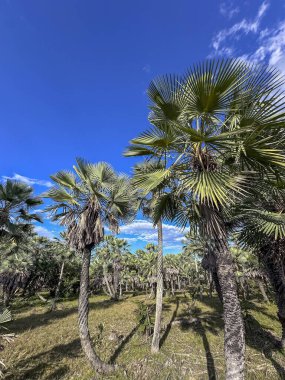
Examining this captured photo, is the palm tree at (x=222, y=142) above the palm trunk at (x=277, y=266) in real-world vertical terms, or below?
above

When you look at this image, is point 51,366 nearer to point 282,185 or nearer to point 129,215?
point 129,215

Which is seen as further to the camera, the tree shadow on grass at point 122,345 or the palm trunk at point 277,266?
the tree shadow on grass at point 122,345

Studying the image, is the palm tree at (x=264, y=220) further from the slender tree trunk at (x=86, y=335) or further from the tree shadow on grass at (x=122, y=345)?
the tree shadow on grass at (x=122, y=345)

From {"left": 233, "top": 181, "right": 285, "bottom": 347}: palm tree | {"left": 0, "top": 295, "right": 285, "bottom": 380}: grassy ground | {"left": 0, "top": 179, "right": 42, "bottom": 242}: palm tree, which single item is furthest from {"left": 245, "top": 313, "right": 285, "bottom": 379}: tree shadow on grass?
{"left": 0, "top": 179, "right": 42, "bottom": 242}: palm tree

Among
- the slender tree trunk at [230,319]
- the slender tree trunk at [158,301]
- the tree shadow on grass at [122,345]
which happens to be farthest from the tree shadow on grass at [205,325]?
the slender tree trunk at [230,319]

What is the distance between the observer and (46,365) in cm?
848

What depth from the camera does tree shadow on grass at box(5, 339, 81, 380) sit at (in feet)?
24.9

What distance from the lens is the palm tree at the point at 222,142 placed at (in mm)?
3826

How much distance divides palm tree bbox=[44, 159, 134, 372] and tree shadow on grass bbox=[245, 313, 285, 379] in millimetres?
6500

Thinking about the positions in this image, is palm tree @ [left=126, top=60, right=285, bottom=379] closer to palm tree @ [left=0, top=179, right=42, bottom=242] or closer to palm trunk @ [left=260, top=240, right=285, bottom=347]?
palm trunk @ [left=260, top=240, right=285, bottom=347]

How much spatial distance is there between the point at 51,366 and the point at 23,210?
7.32 m

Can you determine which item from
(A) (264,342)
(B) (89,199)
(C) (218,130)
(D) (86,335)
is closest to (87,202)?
(B) (89,199)

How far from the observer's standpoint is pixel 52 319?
17.1 metres

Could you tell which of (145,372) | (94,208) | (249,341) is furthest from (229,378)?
(249,341)
